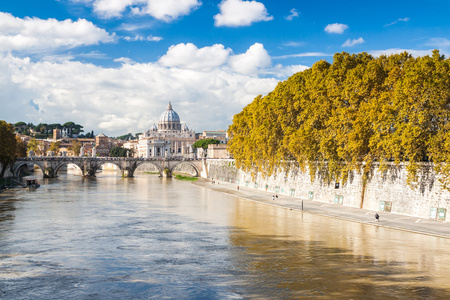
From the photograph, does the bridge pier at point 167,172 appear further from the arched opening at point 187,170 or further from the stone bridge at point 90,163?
the arched opening at point 187,170

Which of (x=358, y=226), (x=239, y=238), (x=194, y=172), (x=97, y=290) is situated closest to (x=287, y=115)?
(x=358, y=226)

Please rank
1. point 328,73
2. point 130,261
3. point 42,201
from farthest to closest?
point 42,201 < point 328,73 < point 130,261

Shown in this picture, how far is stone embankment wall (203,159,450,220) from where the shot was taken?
4053 cm

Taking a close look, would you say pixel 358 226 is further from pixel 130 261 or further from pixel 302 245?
pixel 130 261

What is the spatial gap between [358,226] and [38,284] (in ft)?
88.0

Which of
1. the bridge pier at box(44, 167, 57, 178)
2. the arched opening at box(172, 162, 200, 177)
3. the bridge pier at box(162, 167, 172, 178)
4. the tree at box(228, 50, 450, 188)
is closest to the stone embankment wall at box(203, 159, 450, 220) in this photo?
the tree at box(228, 50, 450, 188)

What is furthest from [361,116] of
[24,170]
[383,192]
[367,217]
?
[24,170]

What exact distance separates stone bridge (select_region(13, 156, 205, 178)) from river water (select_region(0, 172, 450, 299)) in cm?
7169

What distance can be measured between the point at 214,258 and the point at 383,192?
78.2ft

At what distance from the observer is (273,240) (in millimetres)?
35344

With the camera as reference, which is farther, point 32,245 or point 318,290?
point 32,245

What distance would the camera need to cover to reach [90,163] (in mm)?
128000

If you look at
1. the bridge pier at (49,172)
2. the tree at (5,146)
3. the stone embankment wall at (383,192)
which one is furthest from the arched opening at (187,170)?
the stone embankment wall at (383,192)

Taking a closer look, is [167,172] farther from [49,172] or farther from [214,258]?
[214,258]
